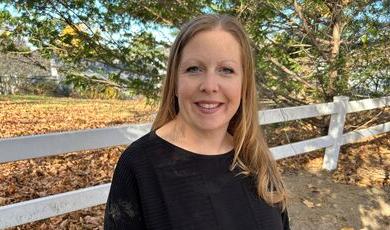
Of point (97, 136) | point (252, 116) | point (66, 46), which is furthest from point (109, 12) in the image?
point (252, 116)

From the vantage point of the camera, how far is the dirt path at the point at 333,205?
425cm

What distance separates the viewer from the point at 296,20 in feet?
20.5

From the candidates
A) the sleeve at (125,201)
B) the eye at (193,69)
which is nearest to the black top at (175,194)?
the sleeve at (125,201)

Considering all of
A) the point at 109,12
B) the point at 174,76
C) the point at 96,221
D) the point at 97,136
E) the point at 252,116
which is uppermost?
the point at 109,12

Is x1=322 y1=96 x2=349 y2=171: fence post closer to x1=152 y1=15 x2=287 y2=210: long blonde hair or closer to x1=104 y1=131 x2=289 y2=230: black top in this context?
x1=152 y1=15 x2=287 y2=210: long blonde hair

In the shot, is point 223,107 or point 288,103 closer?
point 223,107

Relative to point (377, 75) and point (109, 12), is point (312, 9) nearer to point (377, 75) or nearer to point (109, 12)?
point (377, 75)

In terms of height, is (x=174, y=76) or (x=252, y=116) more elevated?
(x=174, y=76)

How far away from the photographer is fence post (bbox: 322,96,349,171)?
5730 millimetres

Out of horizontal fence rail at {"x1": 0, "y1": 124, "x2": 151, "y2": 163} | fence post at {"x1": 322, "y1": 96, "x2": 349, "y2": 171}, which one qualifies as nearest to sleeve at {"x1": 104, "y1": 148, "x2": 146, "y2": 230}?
horizontal fence rail at {"x1": 0, "y1": 124, "x2": 151, "y2": 163}

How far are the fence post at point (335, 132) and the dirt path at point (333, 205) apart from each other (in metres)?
0.31

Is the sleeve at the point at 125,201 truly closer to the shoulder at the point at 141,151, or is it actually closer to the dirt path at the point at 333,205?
the shoulder at the point at 141,151

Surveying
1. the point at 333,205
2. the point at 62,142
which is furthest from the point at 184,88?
the point at 333,205

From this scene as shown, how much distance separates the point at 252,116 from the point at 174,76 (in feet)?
1.36
